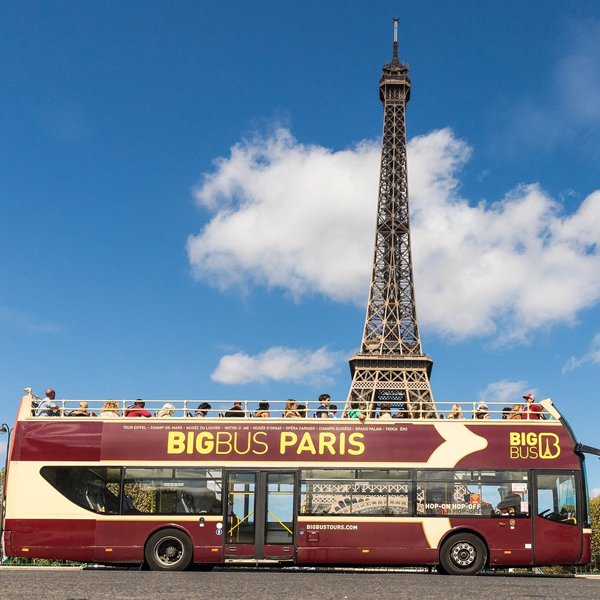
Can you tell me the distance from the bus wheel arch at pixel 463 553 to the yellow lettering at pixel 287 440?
12.2 feet

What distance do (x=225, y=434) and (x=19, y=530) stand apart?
4625mm

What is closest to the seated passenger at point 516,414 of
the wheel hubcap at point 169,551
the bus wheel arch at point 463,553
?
the bus wheel arch at point 463,553

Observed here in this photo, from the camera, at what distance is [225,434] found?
17984 millimetres

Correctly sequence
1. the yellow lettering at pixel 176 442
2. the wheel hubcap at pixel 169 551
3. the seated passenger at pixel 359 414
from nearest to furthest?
the wheel hubcap at pixel 169 551 < the yellow lettering at pixel 176 442 < the seated passenger at pixel 359 414

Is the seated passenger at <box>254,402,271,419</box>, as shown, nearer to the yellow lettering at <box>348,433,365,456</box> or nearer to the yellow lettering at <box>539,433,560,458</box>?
→ the yellow lettering at <box>348,433,365,456</box>

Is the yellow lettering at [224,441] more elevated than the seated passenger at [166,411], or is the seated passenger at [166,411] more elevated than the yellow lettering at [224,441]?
the seated passenger at [166,411]

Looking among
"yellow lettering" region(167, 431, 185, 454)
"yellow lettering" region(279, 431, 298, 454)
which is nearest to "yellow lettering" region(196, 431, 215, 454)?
"yellow lettering" region(167, 431, 185, 454)

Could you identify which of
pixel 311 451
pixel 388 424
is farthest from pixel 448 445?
pixel 311 451

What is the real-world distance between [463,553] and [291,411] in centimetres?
459

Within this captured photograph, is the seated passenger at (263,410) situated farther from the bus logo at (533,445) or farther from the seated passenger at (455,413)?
the bus logo at (533,445)

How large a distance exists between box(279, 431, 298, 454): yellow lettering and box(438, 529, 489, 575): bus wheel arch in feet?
12.2

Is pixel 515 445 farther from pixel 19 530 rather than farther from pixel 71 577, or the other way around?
pixel 19 530

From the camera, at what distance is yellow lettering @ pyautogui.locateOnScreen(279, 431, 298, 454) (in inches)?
705

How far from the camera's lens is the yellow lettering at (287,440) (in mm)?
17906
